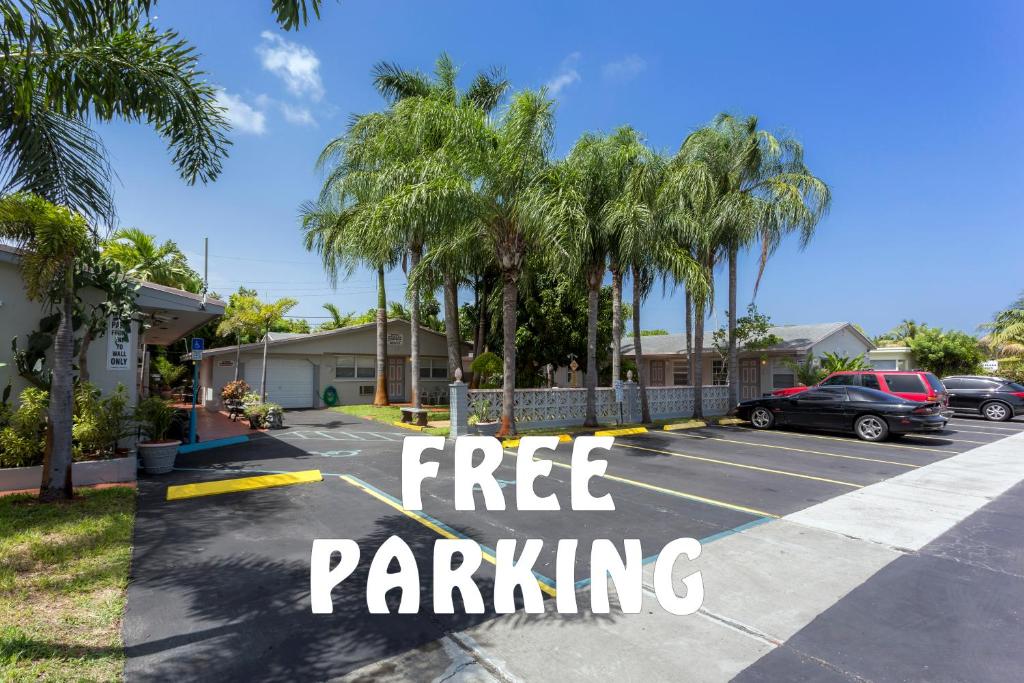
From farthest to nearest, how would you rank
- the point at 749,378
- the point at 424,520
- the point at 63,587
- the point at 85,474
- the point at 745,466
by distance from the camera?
1. the point at 749,378
2. the point at 745,466
3. the point at 85,474
4. the point at 424,520
5. the point at 63,587

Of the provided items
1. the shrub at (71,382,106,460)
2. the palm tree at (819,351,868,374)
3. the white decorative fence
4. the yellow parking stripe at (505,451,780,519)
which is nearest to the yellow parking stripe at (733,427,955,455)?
the white decorative fence

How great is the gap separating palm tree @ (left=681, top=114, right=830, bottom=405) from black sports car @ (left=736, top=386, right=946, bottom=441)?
6.06m

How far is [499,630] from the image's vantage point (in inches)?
155

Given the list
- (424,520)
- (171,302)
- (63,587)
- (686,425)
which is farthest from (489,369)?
(63,587)

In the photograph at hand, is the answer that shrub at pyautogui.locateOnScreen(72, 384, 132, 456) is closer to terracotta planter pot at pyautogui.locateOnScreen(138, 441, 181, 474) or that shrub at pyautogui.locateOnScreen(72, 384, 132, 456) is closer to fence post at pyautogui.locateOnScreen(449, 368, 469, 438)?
terracotta planter pot at pyautogui.locateOnScreen(138, 441, 181, 474)

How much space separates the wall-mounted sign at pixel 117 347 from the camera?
9.66 m

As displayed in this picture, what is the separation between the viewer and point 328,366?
2567cm

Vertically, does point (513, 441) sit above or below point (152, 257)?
below

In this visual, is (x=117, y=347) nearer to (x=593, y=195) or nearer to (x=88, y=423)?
(x=88, y=423)

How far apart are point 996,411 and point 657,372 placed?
1435 centimetres

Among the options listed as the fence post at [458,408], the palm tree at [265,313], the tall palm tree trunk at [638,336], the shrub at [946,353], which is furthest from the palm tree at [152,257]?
the shrub at [946,353]

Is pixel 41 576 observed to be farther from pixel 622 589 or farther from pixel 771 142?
pixel 771 142

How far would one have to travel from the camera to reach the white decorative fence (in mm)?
15030

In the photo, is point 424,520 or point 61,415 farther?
point 61,415
